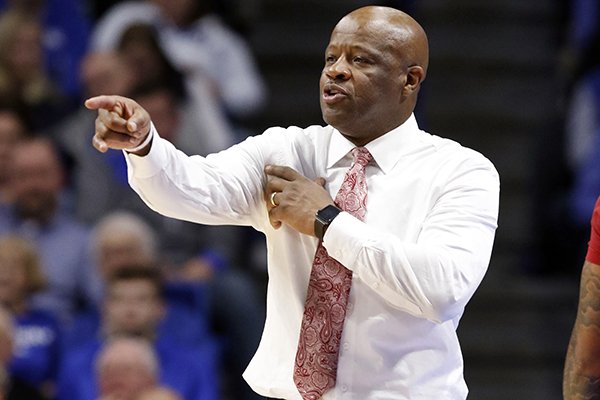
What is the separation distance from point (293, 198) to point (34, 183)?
314cm

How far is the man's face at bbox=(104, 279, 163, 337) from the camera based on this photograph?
5.87 m

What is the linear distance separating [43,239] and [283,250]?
9.97 feet

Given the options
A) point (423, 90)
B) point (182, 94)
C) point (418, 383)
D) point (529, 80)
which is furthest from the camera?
point (529, 80)

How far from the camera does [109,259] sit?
605cm

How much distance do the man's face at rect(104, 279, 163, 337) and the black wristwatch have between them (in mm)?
2624

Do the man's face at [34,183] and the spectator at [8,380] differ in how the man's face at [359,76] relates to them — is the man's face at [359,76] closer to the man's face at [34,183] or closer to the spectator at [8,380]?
the spectator at [8,380]

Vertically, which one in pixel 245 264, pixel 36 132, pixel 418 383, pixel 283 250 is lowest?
pixel 245 264

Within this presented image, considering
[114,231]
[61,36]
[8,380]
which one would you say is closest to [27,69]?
[61,36]

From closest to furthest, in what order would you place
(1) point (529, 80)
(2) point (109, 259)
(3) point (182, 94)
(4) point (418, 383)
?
(4) point (418, 383) < (2) point (109, 259) < (3) point (182, 94) < (1) point (529, 80)

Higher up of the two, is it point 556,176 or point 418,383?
point 418,383

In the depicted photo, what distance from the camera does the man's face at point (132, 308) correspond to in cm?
587

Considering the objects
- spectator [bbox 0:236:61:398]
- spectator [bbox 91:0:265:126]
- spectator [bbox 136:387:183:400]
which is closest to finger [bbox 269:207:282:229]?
spectator [bbox 136:387:183:400]

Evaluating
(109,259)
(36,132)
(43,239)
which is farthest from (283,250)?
(36,132)

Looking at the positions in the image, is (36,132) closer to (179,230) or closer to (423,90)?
(179,230)
